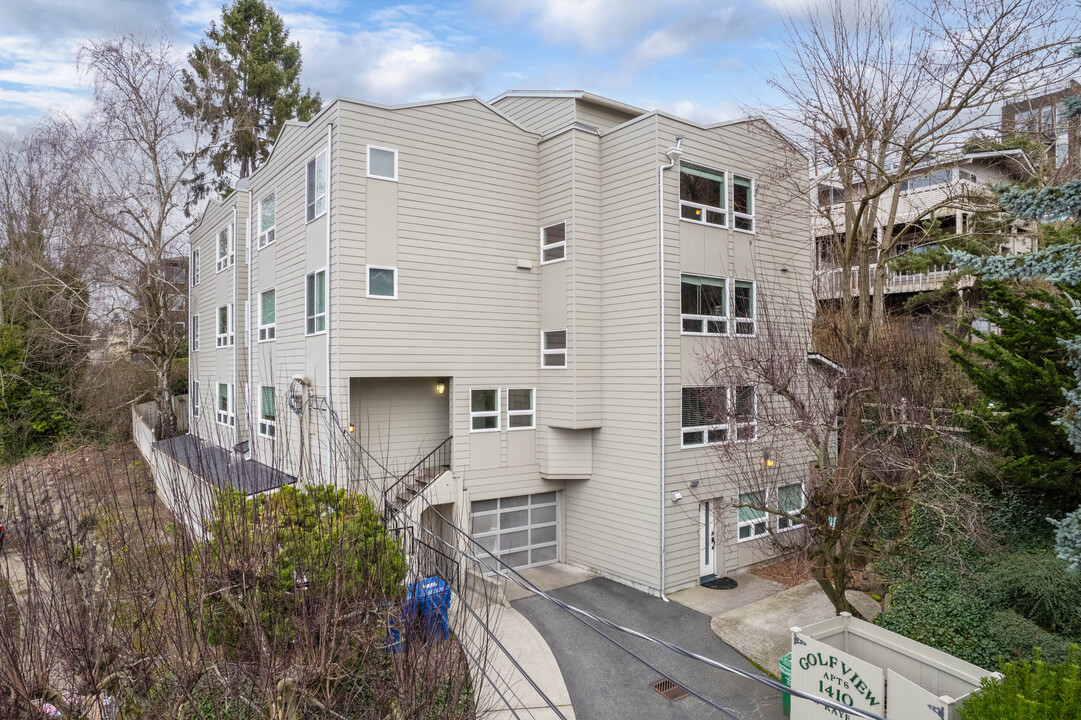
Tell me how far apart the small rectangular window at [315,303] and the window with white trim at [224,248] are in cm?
615

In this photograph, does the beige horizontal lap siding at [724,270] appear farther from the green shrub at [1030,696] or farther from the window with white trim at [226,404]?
the window with white trim at [226,404]

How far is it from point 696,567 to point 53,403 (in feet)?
78.5

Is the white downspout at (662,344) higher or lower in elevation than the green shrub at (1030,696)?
higher

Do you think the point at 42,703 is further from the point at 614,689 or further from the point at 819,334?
the point at 819,334

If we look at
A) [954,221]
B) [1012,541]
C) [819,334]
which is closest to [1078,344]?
[1012,541]

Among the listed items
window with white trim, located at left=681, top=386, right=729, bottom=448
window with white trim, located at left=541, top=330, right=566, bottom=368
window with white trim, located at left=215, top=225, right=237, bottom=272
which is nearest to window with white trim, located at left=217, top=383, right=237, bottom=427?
window with white trim, located at left=215, top=225, right=237, bottom=272

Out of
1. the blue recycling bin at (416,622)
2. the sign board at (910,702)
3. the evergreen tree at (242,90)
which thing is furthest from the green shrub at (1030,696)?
the evergreen tree at (242,90)

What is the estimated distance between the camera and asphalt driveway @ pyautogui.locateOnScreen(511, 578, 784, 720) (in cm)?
856

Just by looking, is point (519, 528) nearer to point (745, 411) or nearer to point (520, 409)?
point (520, 409)

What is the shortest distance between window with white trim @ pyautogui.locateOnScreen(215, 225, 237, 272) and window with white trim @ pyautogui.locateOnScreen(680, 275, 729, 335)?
12.7 metres

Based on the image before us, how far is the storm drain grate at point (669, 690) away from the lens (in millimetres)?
8898

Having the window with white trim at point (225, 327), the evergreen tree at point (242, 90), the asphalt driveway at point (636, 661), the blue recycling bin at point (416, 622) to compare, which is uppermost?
the evergreen tree at point (242, 90)

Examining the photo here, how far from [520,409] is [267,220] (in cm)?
832

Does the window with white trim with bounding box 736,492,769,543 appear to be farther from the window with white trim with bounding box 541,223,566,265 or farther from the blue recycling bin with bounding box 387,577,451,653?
the blue recycling bin with bounding box 387,577,451,653
